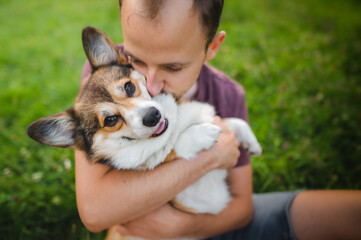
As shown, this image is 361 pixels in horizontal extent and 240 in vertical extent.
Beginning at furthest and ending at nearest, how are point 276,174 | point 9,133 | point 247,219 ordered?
point 9,133 → point 276,174 → point 247,219

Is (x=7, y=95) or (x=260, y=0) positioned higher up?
(x=260, y=0)

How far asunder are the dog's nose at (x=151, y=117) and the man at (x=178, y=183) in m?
0.21

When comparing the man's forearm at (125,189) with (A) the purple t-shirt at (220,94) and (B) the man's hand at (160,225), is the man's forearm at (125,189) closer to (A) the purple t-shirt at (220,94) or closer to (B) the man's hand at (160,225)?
(B) the man's hand at (160,225)

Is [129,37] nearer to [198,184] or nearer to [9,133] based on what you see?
[198,184]

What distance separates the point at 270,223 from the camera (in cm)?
186

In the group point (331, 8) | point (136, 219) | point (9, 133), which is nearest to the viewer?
point (136, 219)

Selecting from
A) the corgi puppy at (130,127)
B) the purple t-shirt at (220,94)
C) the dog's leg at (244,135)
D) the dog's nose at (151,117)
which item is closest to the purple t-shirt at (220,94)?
the purple t-shirt at (220,94)

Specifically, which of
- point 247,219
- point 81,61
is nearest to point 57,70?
point 81,61

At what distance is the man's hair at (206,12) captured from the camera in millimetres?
1293

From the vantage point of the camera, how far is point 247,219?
1.90 m

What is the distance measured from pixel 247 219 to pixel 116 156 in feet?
3.97

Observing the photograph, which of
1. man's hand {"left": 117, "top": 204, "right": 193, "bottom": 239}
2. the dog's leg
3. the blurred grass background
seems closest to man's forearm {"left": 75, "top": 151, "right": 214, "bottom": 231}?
man's hand {"left": 117, "top": 204, "right": 193, "bottom": 239}

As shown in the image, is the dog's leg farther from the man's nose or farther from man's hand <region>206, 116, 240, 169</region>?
the man's nose

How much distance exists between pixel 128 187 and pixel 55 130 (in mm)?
663
